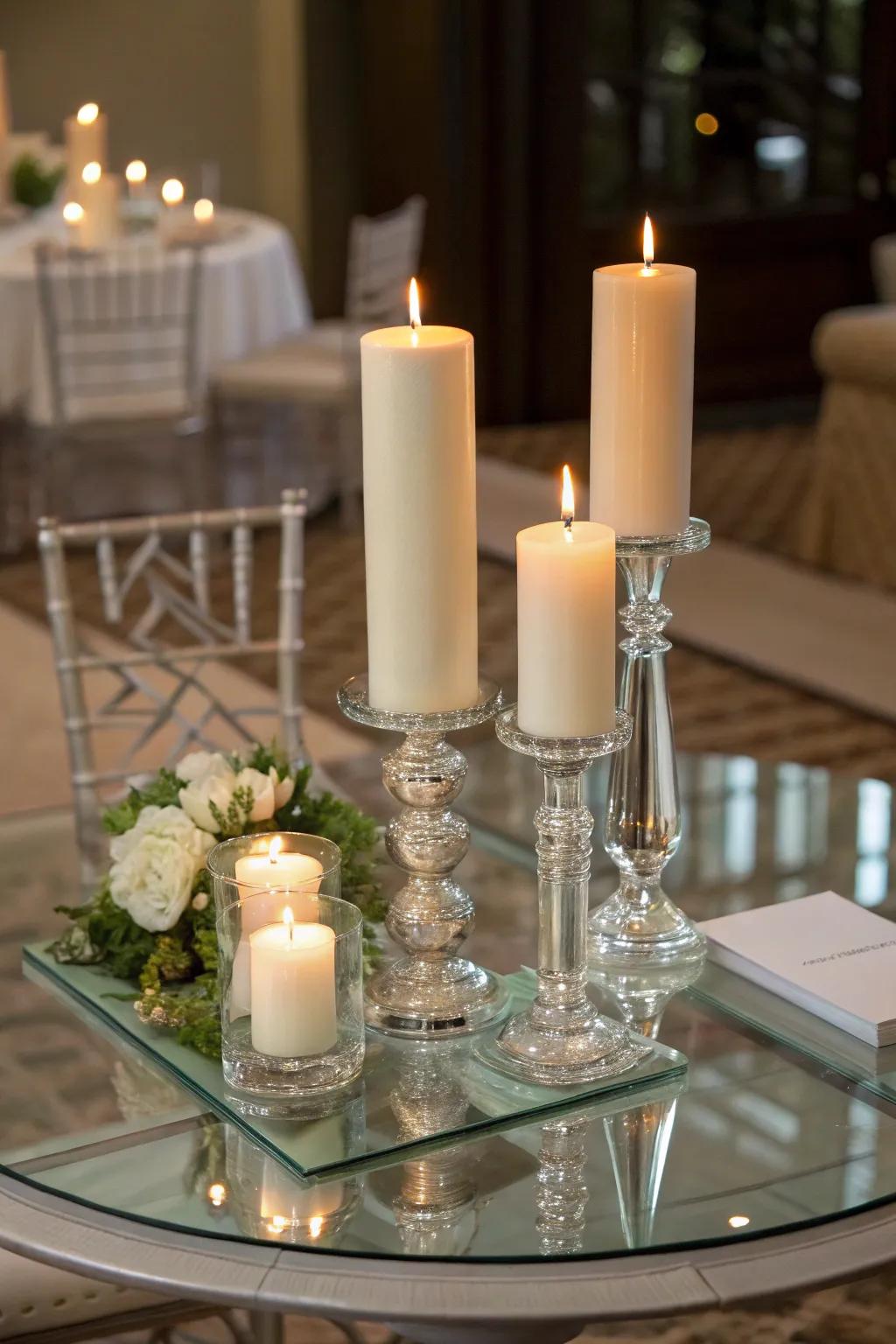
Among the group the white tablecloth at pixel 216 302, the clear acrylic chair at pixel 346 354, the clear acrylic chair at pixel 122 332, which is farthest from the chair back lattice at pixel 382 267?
the clear acrylic chair at pixel 122 332

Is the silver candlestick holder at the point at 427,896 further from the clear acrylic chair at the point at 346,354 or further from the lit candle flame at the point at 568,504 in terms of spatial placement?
the clear acrylic chair at the point at 346,354

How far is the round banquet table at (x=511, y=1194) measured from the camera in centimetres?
102

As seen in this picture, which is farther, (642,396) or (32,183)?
(32,183)

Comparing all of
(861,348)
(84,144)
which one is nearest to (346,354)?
(84,144)

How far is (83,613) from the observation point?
4715 mm

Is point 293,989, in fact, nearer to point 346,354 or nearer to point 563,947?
point 563,947

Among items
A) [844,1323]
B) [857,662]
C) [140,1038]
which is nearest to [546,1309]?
[140,1038]

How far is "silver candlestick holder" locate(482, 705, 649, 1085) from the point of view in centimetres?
116

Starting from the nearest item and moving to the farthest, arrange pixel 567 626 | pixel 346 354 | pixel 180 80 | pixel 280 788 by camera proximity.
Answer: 1. pixel 567 626
2. pixel 280 788
3. pixel 346 354
4. pixel 180 80

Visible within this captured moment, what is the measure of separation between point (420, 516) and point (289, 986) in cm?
30

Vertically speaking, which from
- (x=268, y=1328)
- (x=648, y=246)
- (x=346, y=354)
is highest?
(x=648, y=246)

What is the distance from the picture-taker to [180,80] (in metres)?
7.25

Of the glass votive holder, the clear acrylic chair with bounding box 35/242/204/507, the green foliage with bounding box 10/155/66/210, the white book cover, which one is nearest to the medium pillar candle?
the glass votive holder

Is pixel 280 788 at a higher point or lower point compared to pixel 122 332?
higher
